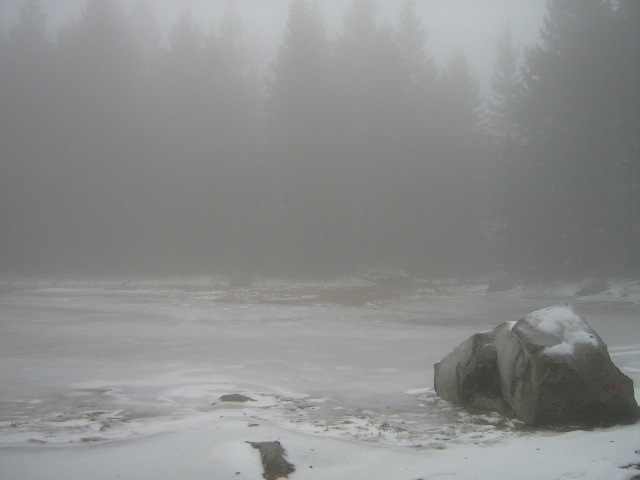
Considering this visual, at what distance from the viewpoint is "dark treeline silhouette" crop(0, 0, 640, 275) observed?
2861 centimetres

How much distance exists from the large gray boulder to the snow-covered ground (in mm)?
267

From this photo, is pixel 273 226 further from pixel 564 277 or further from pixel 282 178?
pixel 564 277

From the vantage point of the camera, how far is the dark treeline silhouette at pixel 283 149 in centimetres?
2861

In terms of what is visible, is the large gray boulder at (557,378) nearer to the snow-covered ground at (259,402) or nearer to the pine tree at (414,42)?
the snow-covered ground at (259,402)

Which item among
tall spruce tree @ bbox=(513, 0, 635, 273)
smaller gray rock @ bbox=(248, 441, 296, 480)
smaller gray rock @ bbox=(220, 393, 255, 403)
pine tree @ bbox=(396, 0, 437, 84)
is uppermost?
pine tree @ bbox=(396, 0, 437, 84)

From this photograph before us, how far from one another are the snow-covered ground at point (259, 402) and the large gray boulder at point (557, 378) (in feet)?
0.88

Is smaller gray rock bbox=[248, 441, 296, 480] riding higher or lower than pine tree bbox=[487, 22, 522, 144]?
lower

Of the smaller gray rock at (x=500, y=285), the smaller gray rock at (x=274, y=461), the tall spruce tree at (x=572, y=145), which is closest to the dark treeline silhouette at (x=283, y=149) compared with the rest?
the tall spruce tree at (x=572, y=145)

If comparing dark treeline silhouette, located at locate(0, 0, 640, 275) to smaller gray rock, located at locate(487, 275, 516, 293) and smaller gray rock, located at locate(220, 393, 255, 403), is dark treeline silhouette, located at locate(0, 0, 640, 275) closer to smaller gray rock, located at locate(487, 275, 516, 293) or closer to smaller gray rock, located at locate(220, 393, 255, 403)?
smaller gray rock, located at locate(487, 275, 516, 293)

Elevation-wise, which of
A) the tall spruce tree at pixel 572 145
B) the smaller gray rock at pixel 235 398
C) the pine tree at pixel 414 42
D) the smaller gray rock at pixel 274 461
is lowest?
the smaller gray rock at pixel 235 398

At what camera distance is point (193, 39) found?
117 ft

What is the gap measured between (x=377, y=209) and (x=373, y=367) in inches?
928

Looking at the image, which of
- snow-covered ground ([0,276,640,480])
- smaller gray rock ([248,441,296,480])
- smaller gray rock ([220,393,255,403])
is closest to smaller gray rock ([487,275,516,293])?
snow-covered ground ([0,276,640,480])

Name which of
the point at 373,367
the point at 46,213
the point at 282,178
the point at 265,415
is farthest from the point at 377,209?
the point at 265,415
